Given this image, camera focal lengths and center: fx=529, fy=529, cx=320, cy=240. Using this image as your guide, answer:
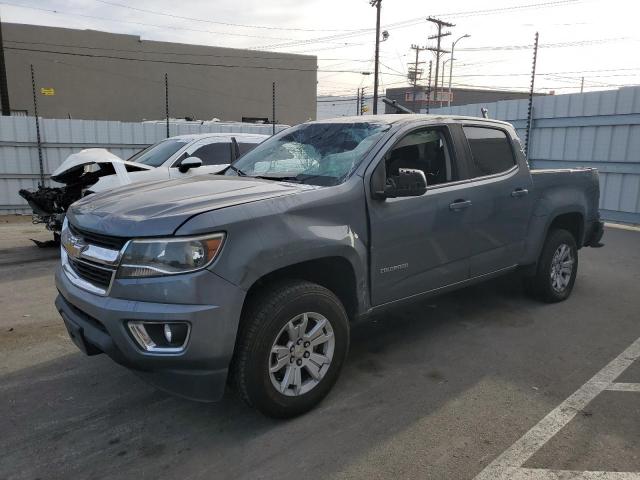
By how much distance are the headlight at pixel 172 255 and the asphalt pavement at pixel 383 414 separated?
41.2 inches

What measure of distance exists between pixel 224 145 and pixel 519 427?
7145 mm

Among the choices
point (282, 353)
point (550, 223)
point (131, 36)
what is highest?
point (131, 36)

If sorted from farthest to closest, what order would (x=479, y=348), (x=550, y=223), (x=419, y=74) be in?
(x=419, y=74) → (x=550, y=223) → (x=479, y=348)

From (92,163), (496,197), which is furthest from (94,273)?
(92,163)

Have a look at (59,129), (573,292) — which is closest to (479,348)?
(573,292)

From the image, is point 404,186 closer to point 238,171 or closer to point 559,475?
point 238,171

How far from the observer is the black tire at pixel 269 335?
2963 millimetres

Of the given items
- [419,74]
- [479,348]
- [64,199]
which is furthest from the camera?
[419,74]

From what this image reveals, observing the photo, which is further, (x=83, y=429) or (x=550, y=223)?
(x=550, y=223)

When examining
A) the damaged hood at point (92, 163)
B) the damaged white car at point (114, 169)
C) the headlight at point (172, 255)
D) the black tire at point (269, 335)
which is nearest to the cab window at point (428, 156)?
the black tire at point (269, 335)

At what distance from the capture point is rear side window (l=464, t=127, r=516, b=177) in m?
4.59

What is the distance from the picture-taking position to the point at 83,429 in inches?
125

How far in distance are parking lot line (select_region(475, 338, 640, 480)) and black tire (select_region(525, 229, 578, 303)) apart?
1.31m

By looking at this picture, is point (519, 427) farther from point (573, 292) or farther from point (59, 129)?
point (59, 129)
